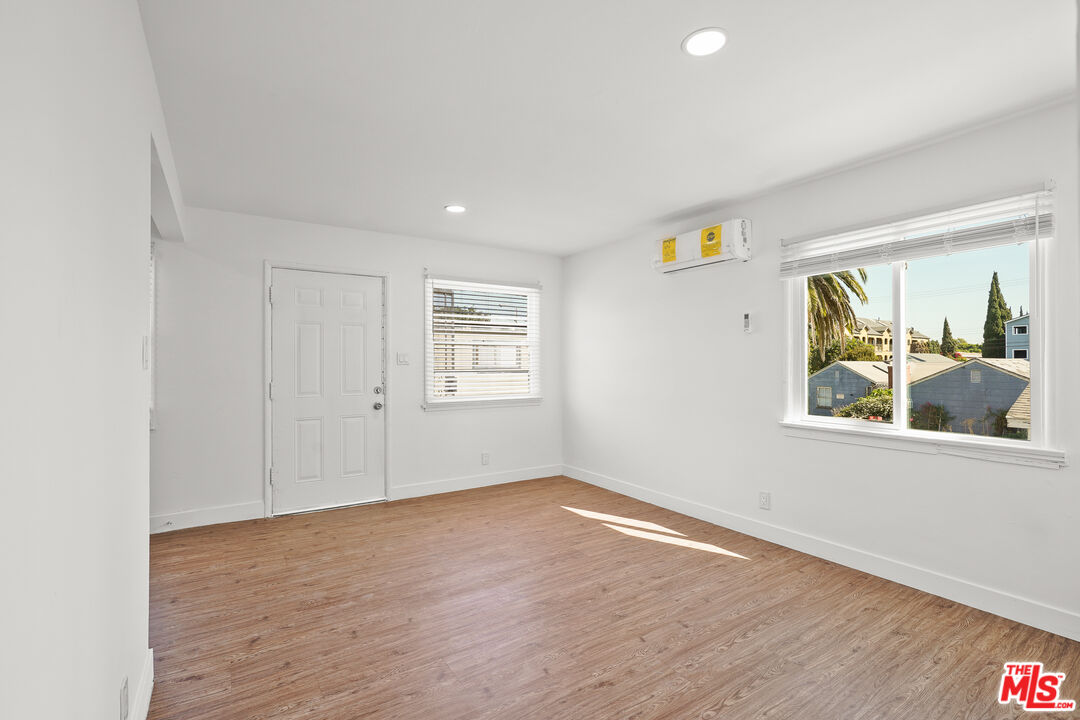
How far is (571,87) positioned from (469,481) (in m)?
4.03

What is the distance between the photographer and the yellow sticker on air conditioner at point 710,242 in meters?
3.93

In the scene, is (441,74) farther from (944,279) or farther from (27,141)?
(944,279)

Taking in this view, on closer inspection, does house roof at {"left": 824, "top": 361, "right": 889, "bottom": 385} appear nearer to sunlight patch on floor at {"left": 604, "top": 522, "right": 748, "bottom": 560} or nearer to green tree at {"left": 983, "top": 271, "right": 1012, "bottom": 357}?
green tree at {"left": 983, "top": 271, "right": 1012, "bottom": 357}

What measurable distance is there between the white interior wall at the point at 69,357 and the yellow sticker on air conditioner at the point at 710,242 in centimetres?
349

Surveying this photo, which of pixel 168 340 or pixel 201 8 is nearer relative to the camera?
pixel 201 8

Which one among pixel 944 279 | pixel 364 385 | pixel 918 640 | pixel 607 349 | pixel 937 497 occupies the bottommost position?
pixel 918 640

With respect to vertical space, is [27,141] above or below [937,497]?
above

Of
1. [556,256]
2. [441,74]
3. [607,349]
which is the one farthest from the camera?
[556,256]

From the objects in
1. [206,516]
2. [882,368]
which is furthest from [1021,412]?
[206,516]

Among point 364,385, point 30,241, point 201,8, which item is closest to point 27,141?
point 30,241

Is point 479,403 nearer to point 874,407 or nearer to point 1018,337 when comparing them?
point 874,407

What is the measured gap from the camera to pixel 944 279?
3057 millimetres

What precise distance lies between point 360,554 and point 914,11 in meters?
4.05

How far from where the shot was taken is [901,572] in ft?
10.0
